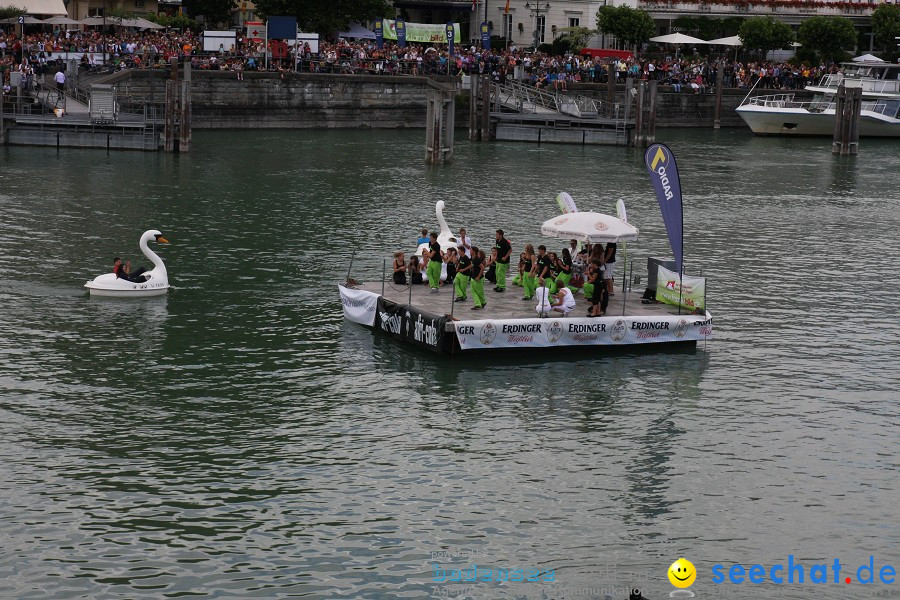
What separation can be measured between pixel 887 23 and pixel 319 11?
4230cm

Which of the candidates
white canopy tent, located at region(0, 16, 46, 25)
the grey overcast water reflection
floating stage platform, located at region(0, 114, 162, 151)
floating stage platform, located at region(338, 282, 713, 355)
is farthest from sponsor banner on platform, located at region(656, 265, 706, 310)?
white canopy tent, located at region(0, 16, 46, 25)

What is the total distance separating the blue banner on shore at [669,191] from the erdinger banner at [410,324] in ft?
19.1

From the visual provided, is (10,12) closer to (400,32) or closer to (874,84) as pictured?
(400,32)

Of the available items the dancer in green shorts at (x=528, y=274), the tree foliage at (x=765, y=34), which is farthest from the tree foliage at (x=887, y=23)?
the dancer in green shorts at (x=528, y=274)

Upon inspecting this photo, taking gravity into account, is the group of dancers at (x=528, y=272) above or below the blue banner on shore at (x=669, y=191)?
below

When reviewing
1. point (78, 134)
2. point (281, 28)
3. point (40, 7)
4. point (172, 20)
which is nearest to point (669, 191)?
point (78, 134)

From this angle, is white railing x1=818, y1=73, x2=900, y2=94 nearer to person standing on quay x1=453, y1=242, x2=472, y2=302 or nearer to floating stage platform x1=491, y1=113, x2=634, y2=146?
floating stage platform x1=491, y1=113, x2=634, y2=146

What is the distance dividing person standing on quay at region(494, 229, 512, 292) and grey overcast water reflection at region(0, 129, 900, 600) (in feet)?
10.4

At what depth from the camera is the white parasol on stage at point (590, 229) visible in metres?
28.9

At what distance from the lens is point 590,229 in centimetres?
2895

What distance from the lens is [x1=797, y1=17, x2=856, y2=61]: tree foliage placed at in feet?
301

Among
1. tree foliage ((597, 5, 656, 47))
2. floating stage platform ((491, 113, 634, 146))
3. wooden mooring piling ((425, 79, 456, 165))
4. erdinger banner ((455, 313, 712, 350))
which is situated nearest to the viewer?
erdinger banner ((455, 313, 712, 350))

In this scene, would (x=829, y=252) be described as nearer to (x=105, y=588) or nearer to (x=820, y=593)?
(x=820, y=593)

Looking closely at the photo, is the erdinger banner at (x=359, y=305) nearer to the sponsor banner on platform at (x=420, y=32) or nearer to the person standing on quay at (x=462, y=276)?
the person standing on quay at (x=462, y=276)
